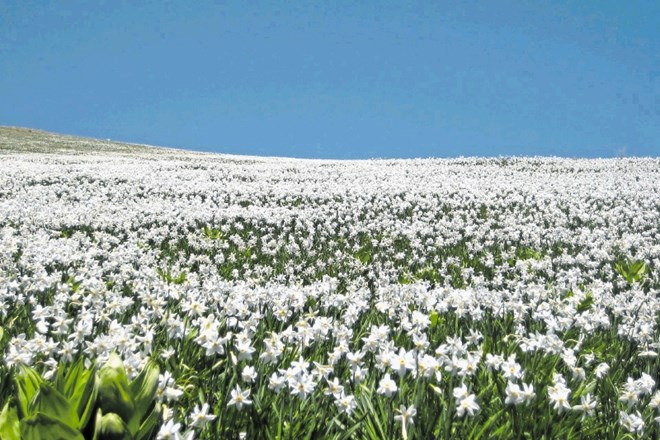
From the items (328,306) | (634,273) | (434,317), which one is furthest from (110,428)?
(634,273)

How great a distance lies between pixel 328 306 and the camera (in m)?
6.21

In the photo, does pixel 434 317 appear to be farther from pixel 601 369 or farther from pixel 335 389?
pixel 335 389

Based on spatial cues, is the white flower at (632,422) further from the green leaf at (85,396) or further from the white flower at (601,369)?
the green leaf at (85,396)

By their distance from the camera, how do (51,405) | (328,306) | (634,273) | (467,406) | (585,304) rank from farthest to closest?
(634,273) < (585,304) < (328,306) < (467,406) < (51,405)

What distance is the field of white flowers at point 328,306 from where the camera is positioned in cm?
306

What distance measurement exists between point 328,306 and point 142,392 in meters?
3.75

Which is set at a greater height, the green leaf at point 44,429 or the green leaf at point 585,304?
the green leaf at point 585,304

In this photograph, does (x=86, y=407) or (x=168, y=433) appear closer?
(x=168, y=433)

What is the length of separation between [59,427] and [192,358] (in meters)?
2.01

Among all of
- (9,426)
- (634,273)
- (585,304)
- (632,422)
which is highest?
Answer: (634,273)

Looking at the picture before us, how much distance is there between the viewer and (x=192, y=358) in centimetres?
420

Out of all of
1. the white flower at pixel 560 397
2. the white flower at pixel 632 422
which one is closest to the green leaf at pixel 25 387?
the white flower at pixel 560 397

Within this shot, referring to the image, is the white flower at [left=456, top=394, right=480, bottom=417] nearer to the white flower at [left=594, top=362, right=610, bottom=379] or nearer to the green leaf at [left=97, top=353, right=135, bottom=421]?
the white flower at [left=594, top=362, right=610, bottom=379]

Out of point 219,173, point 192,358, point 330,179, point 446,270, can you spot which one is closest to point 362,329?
point 192,358
